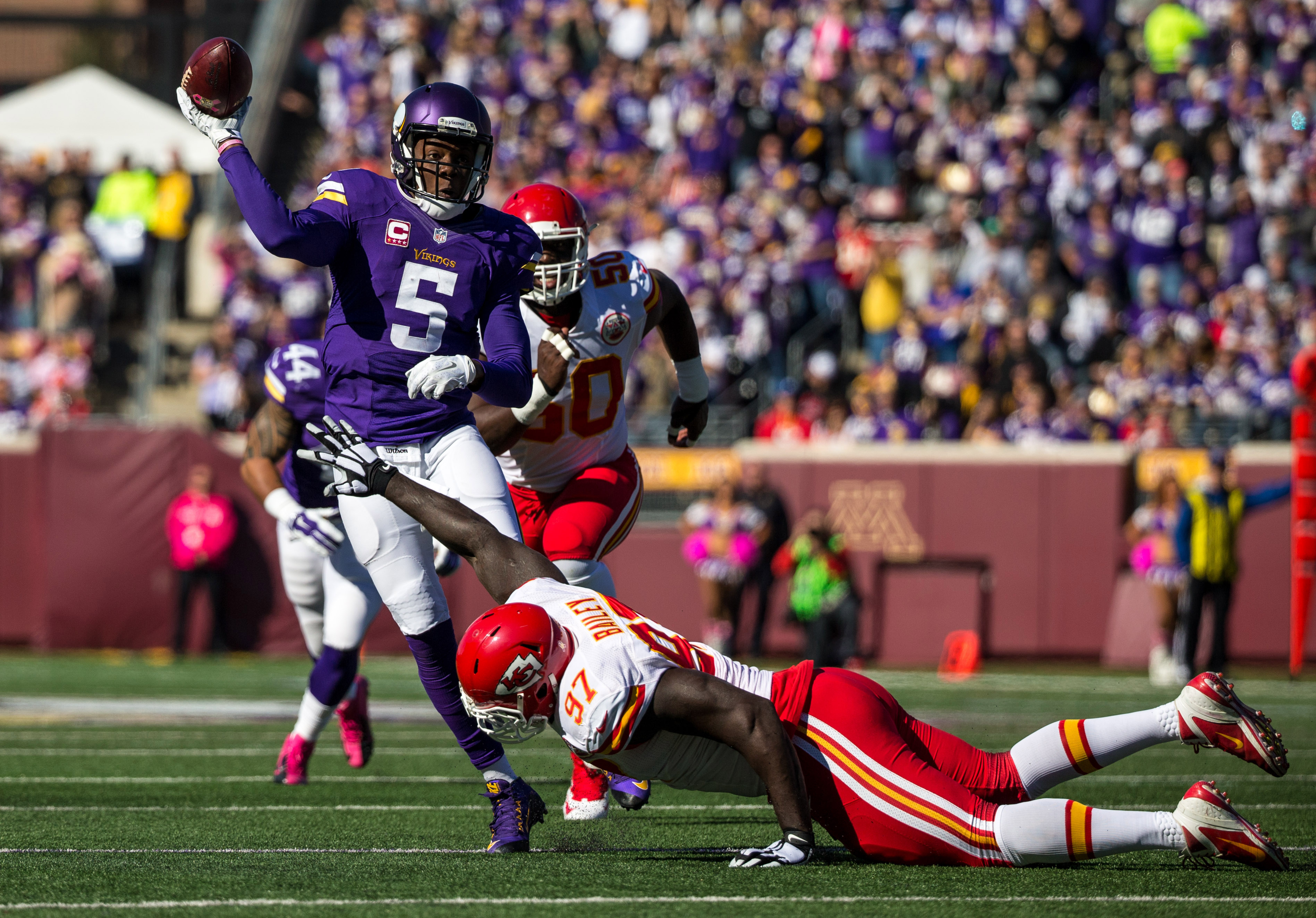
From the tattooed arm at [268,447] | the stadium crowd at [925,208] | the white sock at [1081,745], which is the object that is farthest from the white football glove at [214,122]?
the stadium crowd at [925,208]

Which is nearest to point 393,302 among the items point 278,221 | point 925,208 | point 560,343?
point 278,221

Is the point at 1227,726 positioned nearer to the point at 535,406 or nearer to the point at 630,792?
the point at 630,792

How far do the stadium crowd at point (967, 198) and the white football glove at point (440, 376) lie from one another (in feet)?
34.1

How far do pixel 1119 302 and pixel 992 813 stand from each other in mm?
11625

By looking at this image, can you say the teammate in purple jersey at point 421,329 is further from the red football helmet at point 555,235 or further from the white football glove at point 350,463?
the red football helmet at point 555,235

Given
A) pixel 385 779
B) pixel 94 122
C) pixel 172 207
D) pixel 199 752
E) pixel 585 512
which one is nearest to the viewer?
pixel 585 512

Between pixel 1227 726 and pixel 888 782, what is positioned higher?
pixel 1227 726

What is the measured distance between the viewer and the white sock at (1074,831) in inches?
169

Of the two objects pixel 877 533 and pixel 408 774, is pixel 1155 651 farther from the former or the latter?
pixel 408 774

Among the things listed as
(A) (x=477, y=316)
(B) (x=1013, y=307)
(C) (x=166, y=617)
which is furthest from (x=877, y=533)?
(A) (x=477, y=316)

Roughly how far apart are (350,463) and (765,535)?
1009 centimetres

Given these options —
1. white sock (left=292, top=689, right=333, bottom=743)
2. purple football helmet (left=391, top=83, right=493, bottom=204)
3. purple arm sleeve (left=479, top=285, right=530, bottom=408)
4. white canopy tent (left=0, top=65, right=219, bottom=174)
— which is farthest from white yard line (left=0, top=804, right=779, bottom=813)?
white canopy tent (left=0, top=65, right=219, bottom=174)

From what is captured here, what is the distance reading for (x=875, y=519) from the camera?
15.3 metres

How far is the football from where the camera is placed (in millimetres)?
5043
